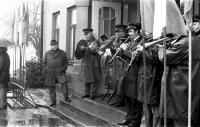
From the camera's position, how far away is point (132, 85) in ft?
26.9

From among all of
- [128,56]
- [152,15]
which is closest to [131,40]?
[128,56]

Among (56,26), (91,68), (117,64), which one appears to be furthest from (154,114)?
(56,26)

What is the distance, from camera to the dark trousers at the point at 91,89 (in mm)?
12227

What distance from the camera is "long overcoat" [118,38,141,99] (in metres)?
8.15

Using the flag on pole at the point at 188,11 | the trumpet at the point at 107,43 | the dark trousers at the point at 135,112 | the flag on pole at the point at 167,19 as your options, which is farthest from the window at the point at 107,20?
the flag on pole at the point at 188,11

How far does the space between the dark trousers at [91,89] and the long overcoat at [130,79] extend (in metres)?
3.88

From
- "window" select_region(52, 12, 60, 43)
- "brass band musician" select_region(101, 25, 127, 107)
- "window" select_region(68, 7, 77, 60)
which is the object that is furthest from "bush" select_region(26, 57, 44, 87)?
"brass band musician" select_region(101, 25, 127, 107)

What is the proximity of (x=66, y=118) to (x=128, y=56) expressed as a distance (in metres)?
3.54

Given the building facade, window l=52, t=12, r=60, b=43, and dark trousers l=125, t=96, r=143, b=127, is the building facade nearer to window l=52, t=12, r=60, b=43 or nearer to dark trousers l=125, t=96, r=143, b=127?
window l=52, t=12, r=60, b=43

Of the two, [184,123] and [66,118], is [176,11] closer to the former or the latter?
[184,123]

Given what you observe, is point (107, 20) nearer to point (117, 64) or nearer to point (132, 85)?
point (117, 64)

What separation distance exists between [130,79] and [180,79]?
2135 mm

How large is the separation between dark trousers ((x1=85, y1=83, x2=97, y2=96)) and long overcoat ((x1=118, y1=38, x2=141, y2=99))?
12.7ft

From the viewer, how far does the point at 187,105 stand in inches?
243
